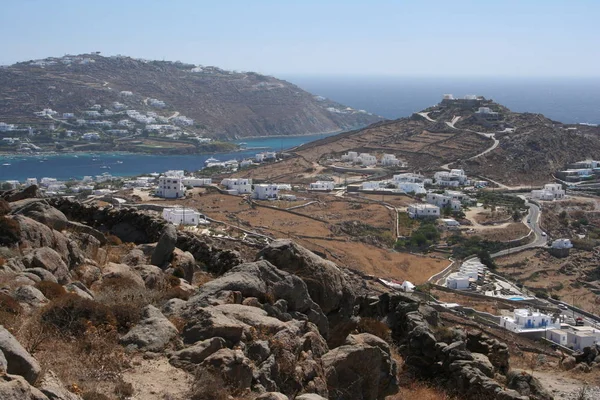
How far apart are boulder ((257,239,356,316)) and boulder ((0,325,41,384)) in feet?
17.2

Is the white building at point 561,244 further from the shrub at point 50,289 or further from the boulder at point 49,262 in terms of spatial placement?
the shrub at point 50,289

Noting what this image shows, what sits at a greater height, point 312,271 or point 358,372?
point 312,271

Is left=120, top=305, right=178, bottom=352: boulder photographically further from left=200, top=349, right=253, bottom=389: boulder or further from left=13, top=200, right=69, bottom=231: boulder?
left=13, top=200, right=69, bottom=231: boulder

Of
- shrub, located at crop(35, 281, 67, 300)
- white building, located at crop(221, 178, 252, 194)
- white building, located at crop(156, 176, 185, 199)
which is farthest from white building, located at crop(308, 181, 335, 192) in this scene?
shrub, located at crop(35, 281, 67, 300)

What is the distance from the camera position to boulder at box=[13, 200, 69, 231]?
12.5 m

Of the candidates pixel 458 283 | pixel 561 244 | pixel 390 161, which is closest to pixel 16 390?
pixel 458 283

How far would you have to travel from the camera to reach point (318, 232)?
1569 inches

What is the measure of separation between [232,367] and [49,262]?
4.31 meters

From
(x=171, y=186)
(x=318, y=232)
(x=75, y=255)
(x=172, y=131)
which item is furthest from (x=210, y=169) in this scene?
(x=75, y=255)

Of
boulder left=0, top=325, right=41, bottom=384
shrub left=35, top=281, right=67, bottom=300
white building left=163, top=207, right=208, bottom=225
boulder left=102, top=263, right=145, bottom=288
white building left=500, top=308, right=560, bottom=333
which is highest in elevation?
boulder left=0, top=325, right=41, bottom=384

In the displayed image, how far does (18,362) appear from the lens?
5141 millimetres

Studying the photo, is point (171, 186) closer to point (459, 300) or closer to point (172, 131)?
point (459, 300)

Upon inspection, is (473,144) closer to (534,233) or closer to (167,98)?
(534,233)

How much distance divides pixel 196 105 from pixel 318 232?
3842 inches
